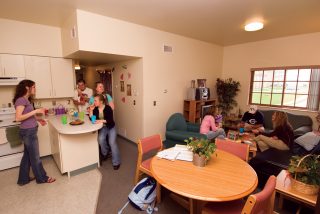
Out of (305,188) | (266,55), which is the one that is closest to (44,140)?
(305,188)

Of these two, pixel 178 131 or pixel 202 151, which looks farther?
pixel 178 131

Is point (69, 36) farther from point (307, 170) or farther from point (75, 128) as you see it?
point (307, 170)

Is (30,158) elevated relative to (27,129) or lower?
lower

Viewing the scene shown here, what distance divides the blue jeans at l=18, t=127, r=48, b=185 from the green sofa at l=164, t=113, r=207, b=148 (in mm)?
2219

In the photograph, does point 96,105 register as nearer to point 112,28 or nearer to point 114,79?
point 112,28

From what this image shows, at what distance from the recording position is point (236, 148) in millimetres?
2141

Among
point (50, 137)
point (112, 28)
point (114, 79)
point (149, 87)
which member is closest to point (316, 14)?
point (149, 87)

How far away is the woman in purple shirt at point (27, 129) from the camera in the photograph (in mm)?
2341

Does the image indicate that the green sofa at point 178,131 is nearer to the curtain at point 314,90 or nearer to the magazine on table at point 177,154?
the magazine on table at point 177,154

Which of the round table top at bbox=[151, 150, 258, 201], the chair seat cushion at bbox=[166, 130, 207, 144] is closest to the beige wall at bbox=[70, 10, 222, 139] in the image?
the chair seat cushion at bbox=[166, 130, 207, 144]

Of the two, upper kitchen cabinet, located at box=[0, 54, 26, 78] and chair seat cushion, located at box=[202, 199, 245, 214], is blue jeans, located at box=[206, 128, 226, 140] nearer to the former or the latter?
chair seat cushion, located at box=[202, 199, 245, 214]

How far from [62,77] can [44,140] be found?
135 cm

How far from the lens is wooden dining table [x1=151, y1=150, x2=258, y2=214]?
51.5 inches

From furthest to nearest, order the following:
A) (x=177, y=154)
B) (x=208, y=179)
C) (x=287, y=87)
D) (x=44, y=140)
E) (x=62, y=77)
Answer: (x=287, y=87)
(x=62, y=77)
(x=44, y=140)
(x=177, y=154)
(x=208, y=179)
